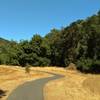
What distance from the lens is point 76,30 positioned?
89.1 metres

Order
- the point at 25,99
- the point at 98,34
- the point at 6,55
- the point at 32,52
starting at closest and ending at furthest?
the point at 25,99 → the point at 98,34 → the point at 32,52 → the point at 6,55

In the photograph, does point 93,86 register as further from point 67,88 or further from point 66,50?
point 66,50

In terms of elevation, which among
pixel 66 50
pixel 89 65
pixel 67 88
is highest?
pixel 66 50

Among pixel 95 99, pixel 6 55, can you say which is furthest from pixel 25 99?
pixel 6 55

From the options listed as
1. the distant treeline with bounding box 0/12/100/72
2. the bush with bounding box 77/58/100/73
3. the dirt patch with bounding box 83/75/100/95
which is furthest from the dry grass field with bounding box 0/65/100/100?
the distant treeline with bounding box 0/12/100/72

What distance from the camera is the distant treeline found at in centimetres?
7419

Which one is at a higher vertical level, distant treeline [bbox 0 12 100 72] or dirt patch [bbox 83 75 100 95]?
distant treeline [bbox 0 12 100 72]

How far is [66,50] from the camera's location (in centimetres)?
9512

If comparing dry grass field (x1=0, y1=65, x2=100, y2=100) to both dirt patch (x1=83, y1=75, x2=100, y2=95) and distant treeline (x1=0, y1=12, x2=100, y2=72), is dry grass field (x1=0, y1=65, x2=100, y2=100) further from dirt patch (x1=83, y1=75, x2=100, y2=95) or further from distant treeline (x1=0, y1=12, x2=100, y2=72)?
distant treeline (x1=0, y1=12, x2=100, y2=72)

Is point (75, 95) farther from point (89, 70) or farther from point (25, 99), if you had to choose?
point (89, 70)

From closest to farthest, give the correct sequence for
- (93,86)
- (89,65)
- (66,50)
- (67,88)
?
(67,88), (93,86), (89,65), (66,50)

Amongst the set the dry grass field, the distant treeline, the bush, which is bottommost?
the dry grass field

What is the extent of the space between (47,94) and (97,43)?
153 ft

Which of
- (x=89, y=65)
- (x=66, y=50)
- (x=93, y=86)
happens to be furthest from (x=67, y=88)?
(x=66, y=50)
